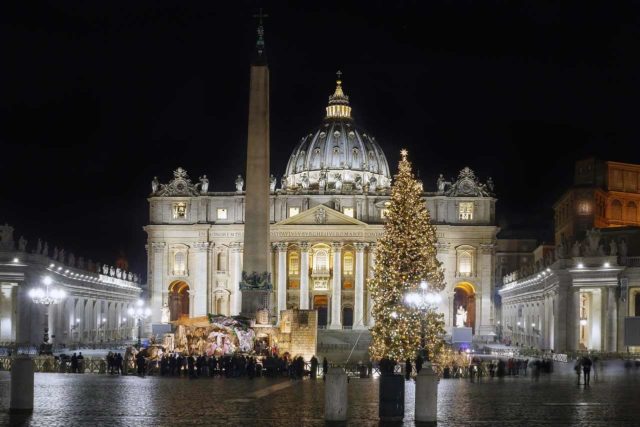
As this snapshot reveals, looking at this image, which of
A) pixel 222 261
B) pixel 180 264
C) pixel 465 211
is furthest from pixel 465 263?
pixel 180 264

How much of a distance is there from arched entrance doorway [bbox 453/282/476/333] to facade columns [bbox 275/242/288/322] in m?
17.6

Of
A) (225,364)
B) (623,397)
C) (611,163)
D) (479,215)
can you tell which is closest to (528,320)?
(611,163)

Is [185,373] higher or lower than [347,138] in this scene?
lower

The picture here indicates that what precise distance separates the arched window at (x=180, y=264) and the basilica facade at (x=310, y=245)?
11 cm

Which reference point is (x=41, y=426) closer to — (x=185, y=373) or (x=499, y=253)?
(x=185, y=373)

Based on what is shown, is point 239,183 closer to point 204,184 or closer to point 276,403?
point 204,184

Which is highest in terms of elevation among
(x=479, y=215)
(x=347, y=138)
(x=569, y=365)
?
(x=347, y=138)

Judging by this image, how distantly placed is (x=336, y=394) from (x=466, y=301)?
104463 mm

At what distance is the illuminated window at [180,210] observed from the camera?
12081 cm

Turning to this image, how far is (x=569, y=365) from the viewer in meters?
54.0

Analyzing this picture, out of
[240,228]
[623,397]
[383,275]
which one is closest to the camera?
[623,397]

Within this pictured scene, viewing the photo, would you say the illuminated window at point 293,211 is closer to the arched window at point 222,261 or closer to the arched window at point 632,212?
the arched window at point 222,261

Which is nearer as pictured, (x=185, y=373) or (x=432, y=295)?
(x=185, y=373)

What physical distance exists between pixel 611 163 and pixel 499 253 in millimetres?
40037
